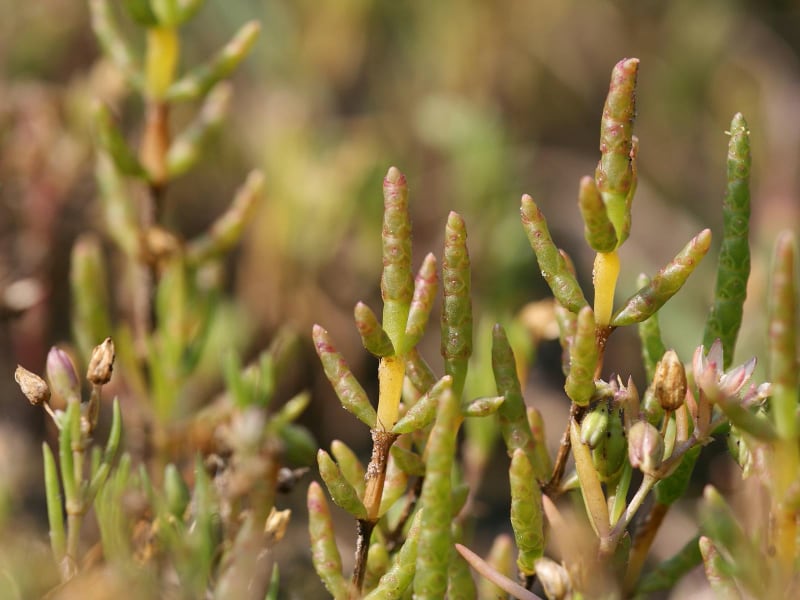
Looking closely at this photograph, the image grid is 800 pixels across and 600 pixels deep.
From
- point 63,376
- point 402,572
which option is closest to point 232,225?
point 63,376

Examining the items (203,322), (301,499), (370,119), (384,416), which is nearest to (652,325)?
(384,416)

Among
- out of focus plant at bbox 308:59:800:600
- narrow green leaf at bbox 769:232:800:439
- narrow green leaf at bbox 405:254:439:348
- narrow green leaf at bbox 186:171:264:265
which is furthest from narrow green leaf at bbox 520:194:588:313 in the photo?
narrow green leaf at bbox 186:171:264:265

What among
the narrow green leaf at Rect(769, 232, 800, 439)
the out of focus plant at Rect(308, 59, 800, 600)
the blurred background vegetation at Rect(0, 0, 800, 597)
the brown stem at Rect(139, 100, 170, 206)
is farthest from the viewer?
the blurred background vegetation at Rect(0, 0, 800, 597)

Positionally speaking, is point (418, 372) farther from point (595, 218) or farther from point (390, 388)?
point (595, 218)

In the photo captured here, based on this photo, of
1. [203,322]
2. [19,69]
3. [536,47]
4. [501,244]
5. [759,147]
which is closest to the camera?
[203,322]

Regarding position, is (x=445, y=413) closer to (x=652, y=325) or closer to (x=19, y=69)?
(x=652, y=325)

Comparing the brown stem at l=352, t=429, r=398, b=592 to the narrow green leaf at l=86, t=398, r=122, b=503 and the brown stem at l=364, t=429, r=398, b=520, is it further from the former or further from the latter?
the narrow green leaf at l=86, t=398, r=122, b=503
